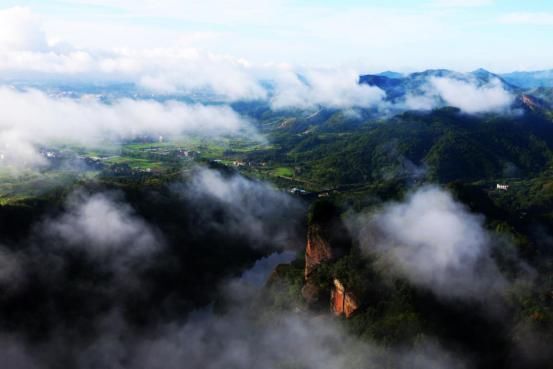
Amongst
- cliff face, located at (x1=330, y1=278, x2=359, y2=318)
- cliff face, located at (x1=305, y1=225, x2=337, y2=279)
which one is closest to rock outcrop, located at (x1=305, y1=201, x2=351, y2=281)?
cliff face, located at (x1=305, y1=225, x2=337, y2=279)

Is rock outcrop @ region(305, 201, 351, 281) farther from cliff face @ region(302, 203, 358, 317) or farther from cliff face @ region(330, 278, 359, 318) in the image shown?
cliff face @ region(330, 278, 359, 318)

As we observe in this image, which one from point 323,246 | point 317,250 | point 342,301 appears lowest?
point 342,301

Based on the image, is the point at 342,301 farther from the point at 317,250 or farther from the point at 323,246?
the point at 317,250

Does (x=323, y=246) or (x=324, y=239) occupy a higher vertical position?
(x=324, y=239)

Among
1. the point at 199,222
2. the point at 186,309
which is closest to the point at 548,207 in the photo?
the point at 199,222

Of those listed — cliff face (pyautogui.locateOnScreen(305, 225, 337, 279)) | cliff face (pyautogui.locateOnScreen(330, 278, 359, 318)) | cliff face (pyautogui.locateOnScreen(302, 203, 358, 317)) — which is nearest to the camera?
cliff face (pyautogui.locateOnScreen(330, 278, 359, 318))

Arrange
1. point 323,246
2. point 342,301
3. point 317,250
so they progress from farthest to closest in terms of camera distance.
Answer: point 317,250 → point 323,246 → point 342,301

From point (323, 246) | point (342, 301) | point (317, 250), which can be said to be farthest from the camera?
point (317, 250)

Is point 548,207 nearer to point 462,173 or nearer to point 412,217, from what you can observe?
point 462,173

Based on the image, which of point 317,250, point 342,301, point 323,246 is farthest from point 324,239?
point 342,301
